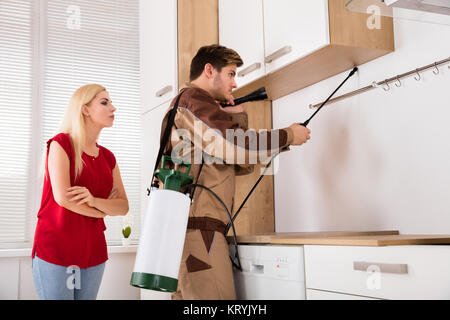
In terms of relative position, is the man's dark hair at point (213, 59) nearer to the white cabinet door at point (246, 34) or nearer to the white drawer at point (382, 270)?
the white cabinet door at point (246, 34)

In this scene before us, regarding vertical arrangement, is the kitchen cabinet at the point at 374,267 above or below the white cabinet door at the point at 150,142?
below

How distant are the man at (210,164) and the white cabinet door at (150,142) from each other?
2.98ft

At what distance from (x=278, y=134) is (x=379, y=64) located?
59cm

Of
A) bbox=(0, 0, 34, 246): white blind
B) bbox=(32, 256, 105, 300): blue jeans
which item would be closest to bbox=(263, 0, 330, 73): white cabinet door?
bbox=(32, 256, 105, 300): blue jeans

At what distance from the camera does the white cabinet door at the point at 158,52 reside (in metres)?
2.36

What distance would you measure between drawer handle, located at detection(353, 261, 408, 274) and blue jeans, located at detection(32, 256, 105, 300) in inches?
44.9

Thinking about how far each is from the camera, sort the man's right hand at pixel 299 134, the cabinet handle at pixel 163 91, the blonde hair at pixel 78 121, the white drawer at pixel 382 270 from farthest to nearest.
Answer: the cabinet handle at pixel 163 91 < the blonde hair at pixel 78 121 < the man's right hand at pixel 299 134 < the white drawer at pixel 382 270

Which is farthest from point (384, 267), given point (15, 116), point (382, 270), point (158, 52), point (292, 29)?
point (15, 116)

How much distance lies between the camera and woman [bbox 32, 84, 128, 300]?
1.78 metres

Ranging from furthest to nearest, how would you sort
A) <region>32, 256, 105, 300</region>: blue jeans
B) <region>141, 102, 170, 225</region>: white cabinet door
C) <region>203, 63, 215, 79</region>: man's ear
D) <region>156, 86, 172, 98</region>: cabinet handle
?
→ <region>141, 102, 170, 225</region>: white cabinet door → <region>156, 86, 172, 98</region>: cabinet handle → <region>32, 256, 105, 300</region>: blue jeans → <region>203, 63, 215, 79</region>: man's ear

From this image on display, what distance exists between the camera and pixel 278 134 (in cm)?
148

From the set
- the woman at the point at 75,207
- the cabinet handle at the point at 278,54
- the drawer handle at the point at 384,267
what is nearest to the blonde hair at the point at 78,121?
the woman at the point at 75,207

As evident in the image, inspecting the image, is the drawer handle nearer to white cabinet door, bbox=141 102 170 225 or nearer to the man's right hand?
the man's right hand

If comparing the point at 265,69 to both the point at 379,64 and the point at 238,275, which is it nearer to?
the point at 379,64
